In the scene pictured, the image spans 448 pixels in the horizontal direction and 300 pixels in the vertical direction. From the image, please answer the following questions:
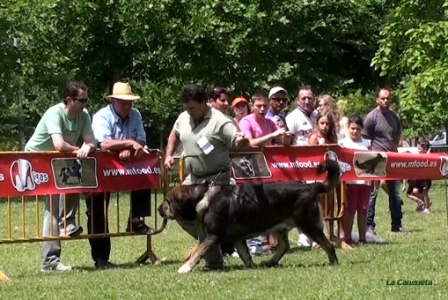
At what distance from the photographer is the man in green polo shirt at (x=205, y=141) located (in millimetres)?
9117

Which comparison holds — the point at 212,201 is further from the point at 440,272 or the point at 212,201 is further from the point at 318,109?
the point at 318,109

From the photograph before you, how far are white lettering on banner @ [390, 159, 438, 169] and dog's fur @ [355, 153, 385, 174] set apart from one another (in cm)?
33

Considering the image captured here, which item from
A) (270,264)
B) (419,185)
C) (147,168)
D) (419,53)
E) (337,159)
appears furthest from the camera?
(419,53)

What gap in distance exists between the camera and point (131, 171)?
10.1 meters

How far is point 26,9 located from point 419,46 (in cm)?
1130

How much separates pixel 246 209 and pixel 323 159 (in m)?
2.47

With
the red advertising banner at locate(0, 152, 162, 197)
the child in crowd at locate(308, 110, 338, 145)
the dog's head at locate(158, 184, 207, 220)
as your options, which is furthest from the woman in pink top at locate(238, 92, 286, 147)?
the dog's head at locate(158, 184, 207, 220)

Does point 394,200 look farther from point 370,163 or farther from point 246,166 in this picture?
point 246,166

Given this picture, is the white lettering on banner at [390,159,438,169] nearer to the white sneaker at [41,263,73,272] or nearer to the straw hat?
the straw hat

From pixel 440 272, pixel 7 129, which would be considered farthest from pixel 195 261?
pixel 7 129

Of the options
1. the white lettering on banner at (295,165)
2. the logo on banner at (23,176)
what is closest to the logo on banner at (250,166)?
the white lettering on banner at (295,165)

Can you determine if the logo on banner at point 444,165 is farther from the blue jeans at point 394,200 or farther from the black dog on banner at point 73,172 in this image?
the black dog on banner at point 73,172

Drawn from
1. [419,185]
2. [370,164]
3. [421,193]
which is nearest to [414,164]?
[370,164]

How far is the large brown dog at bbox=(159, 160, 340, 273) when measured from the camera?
9.01m
